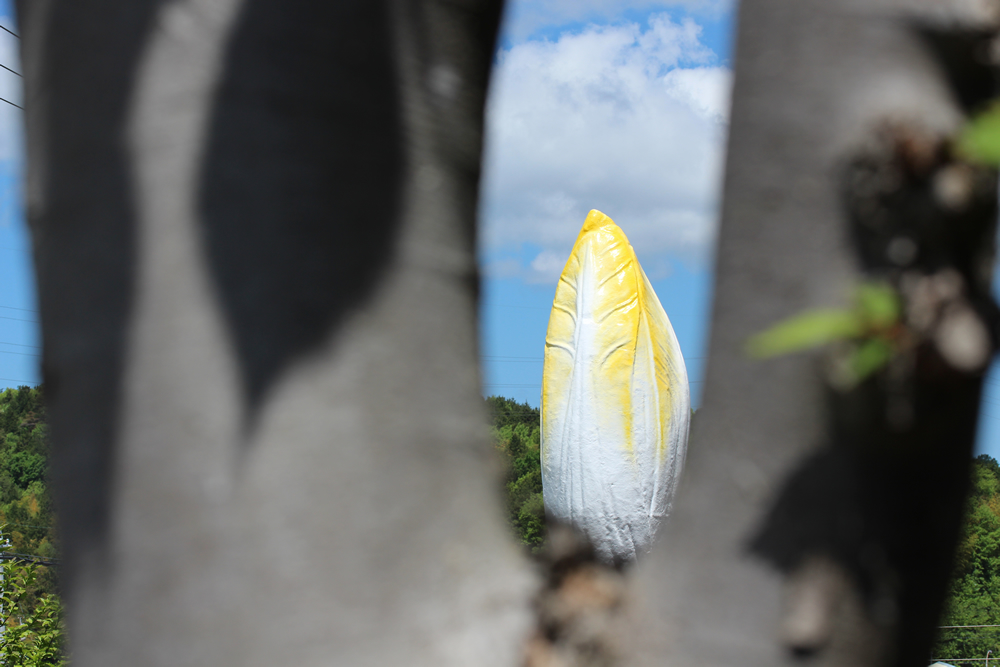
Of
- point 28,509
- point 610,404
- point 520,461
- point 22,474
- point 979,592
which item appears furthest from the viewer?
point 22,474

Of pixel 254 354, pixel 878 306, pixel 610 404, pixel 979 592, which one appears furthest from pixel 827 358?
pixel 979 592

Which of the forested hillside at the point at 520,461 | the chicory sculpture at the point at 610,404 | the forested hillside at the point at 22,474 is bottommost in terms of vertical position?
the forested hillside at the point at 22,474

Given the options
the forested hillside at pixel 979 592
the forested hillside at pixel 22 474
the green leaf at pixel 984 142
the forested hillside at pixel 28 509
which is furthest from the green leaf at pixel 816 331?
the forested hillside at pixel 22 474

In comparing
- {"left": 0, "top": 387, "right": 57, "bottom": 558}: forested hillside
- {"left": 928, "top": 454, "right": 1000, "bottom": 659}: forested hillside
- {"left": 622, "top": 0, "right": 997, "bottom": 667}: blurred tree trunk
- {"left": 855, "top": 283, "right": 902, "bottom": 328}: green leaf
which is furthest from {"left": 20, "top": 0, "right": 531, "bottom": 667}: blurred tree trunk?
{"left": 0, "top": 387, "right": 57, "bottom": 558}: forested hillside

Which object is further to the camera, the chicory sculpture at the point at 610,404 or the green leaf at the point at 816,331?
the chicory sculpture at the point at 610,404

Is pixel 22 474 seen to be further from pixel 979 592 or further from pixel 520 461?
pixel 979 592

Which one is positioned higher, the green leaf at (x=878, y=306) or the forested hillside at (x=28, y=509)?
the green leaf at (x=878, y=306)

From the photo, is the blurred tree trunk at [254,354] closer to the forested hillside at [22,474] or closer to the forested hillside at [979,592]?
the forested hillside at [979,592]
